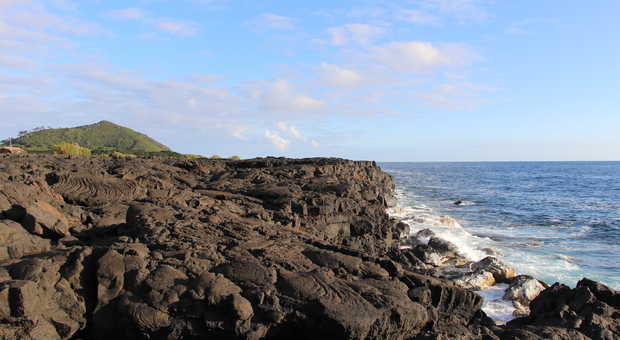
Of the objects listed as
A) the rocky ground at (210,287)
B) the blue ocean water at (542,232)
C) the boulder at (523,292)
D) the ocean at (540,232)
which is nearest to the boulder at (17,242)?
the rocky ground at (210,287)

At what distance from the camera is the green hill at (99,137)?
82938mm

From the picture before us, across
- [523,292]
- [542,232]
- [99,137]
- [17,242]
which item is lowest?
[542,232]

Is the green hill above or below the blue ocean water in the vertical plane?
above

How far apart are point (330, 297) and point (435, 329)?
1866 millimetres

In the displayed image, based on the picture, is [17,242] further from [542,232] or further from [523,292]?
[542,232]

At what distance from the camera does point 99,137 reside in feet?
318

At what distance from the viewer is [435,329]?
742cm

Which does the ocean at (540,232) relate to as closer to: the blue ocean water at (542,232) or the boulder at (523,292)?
the blue ocean water at (542,232)

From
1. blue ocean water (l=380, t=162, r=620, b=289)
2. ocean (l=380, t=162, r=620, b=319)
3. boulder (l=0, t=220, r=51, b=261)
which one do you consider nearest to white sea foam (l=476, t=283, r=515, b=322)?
ocean (l=380, t=162, r=620, b=319)

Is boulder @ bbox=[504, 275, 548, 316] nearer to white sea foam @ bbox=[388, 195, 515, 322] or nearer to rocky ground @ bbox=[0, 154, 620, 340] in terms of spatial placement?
white sea foam @ bbox=[388, 195, 515, 322]

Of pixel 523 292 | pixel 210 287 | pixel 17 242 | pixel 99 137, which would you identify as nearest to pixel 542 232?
pixel 523 292

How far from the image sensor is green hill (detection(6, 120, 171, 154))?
82.9 m

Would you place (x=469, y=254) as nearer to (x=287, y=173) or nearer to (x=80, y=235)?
(x=287, y=173)

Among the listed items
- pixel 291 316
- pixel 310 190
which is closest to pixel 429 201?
pixel 310 190
